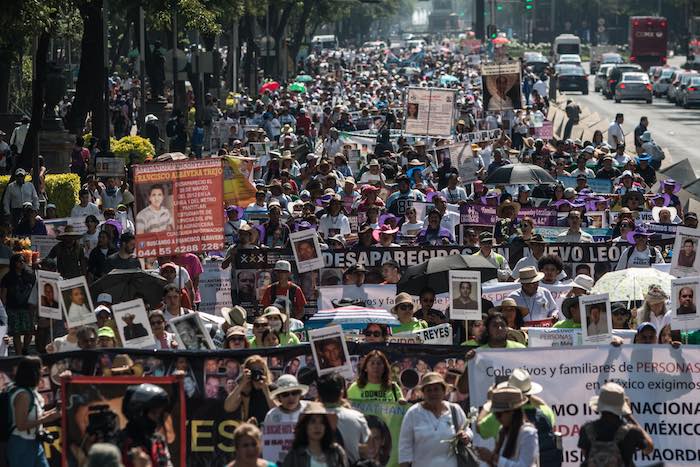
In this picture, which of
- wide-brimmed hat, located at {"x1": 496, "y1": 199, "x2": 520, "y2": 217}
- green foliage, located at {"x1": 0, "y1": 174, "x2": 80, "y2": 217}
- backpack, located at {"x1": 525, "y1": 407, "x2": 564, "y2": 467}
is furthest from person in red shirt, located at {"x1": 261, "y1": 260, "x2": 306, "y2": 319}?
green foliage, located at {"x1": 0, "y1": 174, "x2": 80, "y2": 217}

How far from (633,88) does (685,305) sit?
5933 cm

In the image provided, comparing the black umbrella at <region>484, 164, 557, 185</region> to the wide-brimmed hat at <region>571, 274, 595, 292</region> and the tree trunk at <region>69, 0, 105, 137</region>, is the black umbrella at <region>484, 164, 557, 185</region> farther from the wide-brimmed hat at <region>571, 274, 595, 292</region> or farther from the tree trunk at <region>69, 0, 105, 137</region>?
the tree trunk at <region>69, 0, 105, 137</region>

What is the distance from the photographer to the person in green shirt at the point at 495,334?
1112cm

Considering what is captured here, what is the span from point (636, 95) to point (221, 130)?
35.8 m

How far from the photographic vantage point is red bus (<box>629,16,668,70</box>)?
98312 mm

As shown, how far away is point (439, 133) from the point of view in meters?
30.4

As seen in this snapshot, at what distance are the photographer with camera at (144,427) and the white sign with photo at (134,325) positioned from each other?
10.8 feet

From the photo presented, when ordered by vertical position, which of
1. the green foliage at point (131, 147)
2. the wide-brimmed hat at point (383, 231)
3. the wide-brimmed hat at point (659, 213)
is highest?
the wide-brimmed hat at point (383, 231)

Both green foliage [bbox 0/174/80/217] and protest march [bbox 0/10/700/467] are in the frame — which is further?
green foliage [bbox 0/174/80/217]

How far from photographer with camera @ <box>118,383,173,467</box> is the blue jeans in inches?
56.1

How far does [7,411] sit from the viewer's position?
9.84 m

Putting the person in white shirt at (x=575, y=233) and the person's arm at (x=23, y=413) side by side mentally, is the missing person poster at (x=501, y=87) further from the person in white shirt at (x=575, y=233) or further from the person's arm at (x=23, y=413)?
the person's arm at (x=23, y=413)

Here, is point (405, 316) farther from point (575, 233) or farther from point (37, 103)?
point (37, 103)

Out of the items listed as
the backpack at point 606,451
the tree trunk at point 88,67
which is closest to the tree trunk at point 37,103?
the tree trunk at point 88,67
